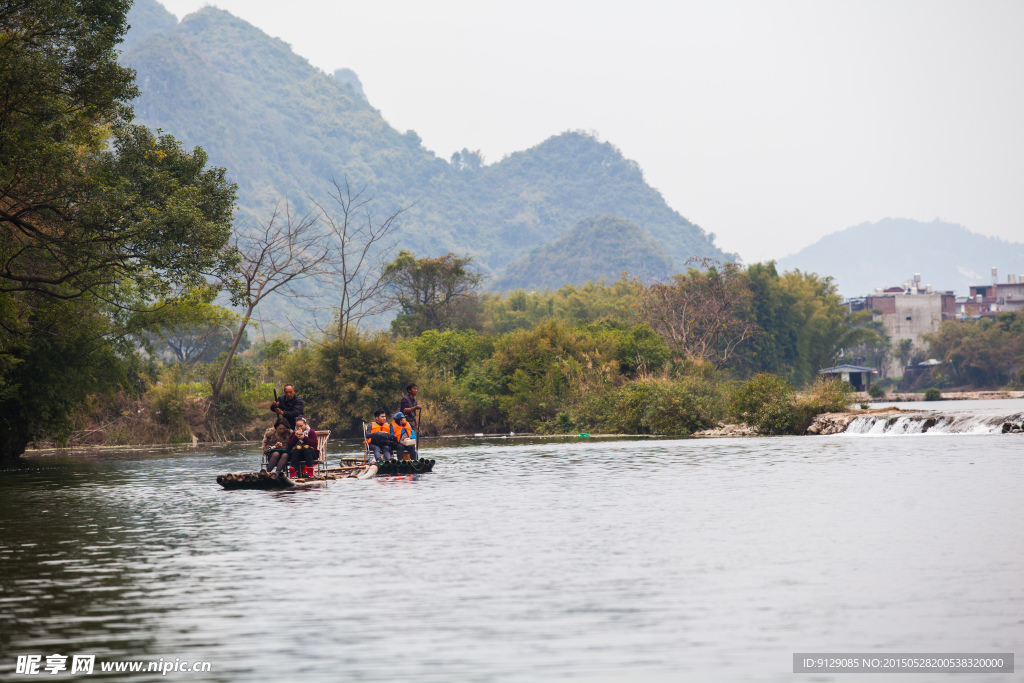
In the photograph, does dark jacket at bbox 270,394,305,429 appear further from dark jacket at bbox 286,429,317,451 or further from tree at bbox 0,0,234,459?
tree at bbox 0,0,234,459

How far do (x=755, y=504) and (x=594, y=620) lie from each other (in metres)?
9.53

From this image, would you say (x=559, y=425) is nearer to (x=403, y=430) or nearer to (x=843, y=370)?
(x=403, y=430)

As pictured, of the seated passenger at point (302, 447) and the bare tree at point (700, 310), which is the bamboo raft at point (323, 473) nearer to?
the seated passenger at point (302, 447)

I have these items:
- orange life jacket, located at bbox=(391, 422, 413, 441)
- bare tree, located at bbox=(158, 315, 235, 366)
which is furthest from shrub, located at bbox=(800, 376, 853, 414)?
bare tree, located at bbox=(158, 315, 235, 366)

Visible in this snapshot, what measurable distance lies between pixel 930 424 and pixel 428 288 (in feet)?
136

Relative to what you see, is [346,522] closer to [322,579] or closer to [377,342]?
[322,579]

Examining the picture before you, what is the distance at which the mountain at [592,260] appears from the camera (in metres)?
185

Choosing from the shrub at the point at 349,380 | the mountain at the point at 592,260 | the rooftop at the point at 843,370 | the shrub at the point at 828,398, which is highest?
the mountain at the point at 592,260

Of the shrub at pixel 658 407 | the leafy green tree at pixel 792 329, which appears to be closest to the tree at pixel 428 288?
the leafy green tree at pixel 792 329

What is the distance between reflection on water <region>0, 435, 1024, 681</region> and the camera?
8.79m

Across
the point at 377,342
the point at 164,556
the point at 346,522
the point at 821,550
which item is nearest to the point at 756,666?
the point at 821,550

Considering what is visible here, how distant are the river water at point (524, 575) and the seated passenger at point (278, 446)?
120 centimetres

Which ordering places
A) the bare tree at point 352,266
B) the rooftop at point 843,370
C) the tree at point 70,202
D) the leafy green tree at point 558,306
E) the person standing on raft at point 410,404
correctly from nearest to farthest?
the tree at point 70,202
the person standing on raft at point 410,404
the bare tree at point 352,266
the rooftop at point 843,370
the leafy green tree at point 558,306

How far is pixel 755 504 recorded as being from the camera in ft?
60.6
